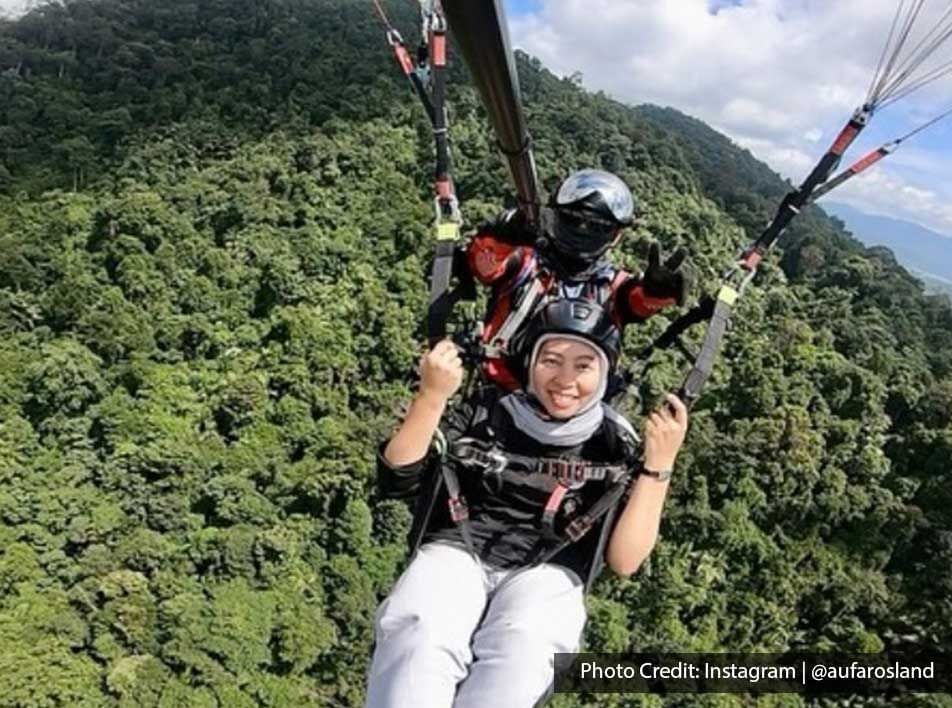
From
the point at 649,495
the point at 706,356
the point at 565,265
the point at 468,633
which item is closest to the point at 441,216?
the point at 565,265

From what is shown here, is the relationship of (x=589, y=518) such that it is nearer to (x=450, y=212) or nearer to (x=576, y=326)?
(x=576, y=326)

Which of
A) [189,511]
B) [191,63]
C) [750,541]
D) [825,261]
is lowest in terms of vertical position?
[189,511]

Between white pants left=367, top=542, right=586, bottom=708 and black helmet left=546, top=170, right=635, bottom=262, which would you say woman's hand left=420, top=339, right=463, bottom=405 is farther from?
black helmet left=546, top=170, right=635, bottom=262

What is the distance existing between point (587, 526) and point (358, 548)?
24.9 metres

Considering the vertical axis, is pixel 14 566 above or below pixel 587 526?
below

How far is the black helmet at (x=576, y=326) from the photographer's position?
237cm

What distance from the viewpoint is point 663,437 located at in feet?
7.74

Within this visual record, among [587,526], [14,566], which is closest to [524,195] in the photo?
[587,526]

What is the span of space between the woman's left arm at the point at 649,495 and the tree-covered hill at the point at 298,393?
61.6 feet

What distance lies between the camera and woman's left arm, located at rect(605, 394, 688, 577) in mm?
2354

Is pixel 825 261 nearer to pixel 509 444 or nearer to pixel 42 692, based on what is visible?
pixel 42 692

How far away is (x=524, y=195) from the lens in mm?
2621

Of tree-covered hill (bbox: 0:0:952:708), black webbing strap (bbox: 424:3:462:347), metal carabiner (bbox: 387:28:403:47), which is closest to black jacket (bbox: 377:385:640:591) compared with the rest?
black webbing strap (bbox: 424:3:462:347)

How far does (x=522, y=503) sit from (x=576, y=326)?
0.51 metres
